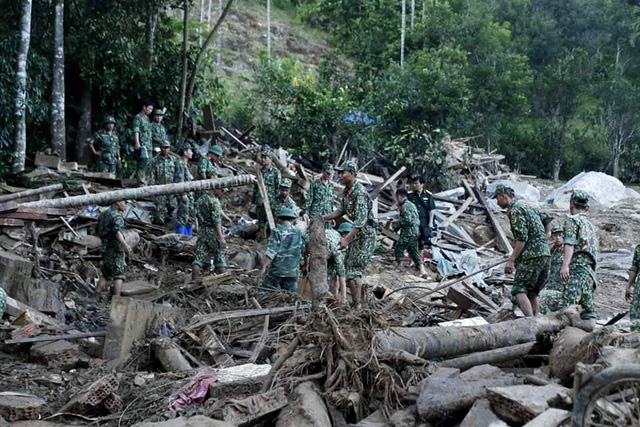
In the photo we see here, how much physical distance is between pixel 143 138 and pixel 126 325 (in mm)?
8408

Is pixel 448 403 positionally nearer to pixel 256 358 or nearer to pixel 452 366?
pixel 452 366

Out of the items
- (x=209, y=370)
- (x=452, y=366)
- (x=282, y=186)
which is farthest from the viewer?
(x=282, y=186)

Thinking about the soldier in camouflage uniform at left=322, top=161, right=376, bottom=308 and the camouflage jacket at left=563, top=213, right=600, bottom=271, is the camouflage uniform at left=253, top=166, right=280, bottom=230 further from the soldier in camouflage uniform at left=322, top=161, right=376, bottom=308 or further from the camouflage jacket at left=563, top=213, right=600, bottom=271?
the camouflage jacket at left=563, top=213, right=600, bottom=271

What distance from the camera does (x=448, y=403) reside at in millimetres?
4715

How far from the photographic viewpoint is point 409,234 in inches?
517

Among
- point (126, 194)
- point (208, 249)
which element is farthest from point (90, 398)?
point (208, 249)

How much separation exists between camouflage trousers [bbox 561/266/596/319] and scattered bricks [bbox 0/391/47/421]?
554 cm

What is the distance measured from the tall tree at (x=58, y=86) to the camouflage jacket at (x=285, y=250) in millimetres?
7890

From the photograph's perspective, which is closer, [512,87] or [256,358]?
[256,358]

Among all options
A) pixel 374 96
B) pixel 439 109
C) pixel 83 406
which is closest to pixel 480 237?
pixel 439 109

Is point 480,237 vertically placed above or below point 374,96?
below

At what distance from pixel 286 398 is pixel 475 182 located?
52.0 feet

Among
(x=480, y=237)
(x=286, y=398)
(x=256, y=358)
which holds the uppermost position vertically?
(x=286, y=398)

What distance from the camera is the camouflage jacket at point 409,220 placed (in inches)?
512
